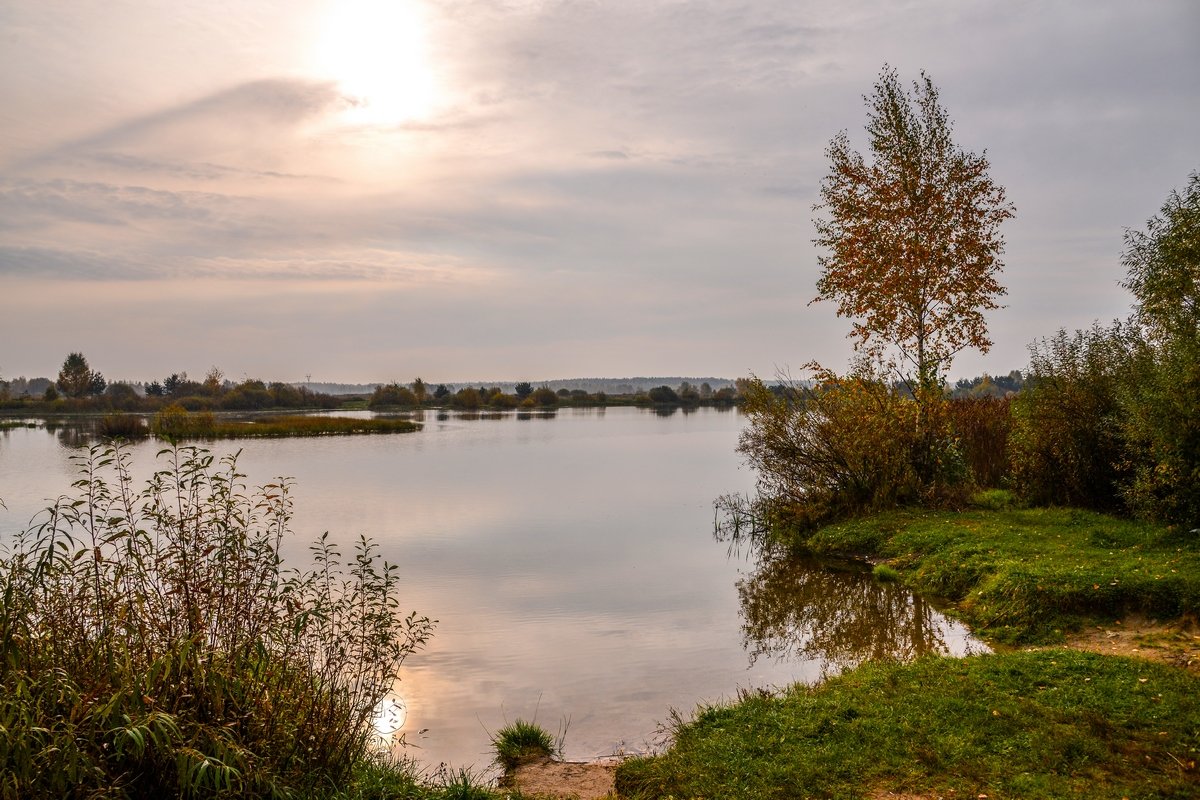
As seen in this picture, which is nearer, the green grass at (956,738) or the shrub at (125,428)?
the green grass at (956,738)

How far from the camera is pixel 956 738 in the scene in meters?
5.71

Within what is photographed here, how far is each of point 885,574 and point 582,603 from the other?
16.1ft

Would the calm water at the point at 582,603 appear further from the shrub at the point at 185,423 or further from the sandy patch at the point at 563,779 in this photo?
the shrub at the point at 185,423

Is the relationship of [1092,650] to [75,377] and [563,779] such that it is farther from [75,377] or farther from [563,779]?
[75,377]

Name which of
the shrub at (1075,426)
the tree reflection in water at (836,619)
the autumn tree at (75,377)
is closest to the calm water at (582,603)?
the tree reflection in water at (836,619)

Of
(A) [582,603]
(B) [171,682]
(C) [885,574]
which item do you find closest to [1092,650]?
(C) [885,574]

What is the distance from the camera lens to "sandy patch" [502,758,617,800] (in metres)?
5.64

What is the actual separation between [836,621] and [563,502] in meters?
11.6

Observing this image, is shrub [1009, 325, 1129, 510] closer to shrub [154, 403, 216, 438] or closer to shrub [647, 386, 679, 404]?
shrub [154, 403, 216, 438]

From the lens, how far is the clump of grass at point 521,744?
6547 millimetres

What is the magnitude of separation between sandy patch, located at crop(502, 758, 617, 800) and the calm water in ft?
1.23

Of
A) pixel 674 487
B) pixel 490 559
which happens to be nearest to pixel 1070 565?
pixel 490 559

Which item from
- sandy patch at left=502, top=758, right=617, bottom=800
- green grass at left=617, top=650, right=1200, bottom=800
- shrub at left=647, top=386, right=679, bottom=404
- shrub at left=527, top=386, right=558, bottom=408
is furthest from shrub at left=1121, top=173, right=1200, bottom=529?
shrub at left=647, top=386, right=679, bottom=404

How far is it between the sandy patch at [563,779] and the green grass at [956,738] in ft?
0.78
